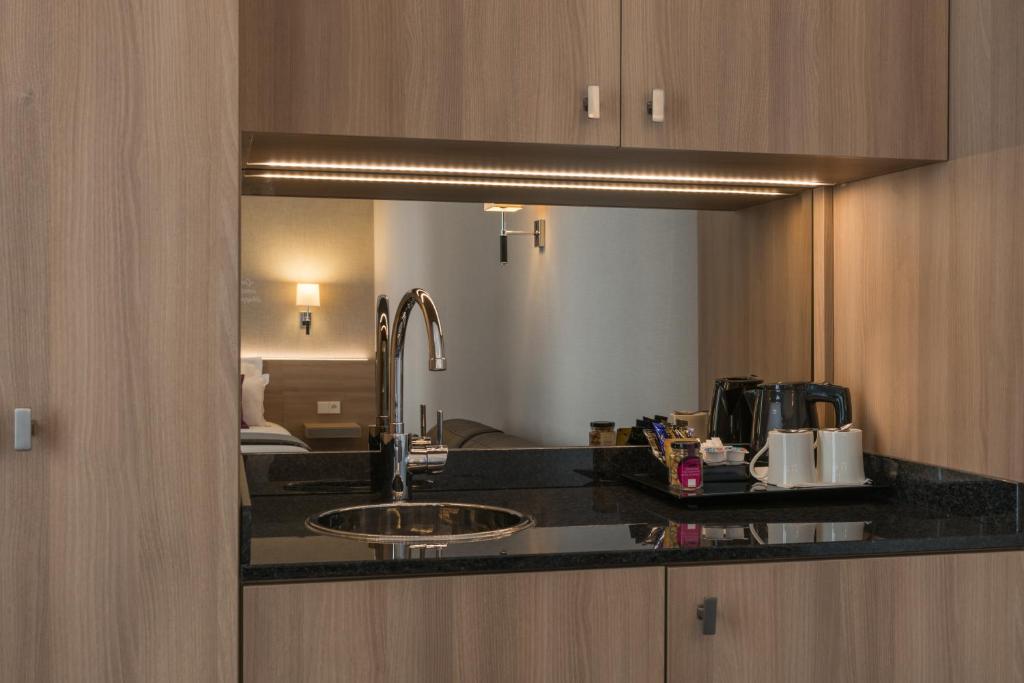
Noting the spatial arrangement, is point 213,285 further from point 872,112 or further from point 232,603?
point 872,112

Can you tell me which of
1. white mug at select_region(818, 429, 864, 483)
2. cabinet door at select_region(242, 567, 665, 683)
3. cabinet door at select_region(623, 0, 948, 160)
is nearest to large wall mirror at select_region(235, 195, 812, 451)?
white mug at select_region(818, 429, 864, 483)

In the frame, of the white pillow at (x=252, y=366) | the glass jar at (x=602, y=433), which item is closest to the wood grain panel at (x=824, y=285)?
the glass jar at (x=602, y=433)

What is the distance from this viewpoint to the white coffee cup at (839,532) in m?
1.66

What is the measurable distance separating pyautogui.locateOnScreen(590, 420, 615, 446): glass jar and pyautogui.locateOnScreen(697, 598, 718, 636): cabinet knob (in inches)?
27.5

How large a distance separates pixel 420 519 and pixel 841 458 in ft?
2.83

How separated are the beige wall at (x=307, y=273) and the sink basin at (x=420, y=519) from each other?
347 mm

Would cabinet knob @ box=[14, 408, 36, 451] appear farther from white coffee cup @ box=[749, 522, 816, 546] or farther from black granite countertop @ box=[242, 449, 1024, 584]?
white coffee cup @ box=[749, 522, 816, 546]

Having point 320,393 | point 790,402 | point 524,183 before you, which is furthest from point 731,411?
point 320,393

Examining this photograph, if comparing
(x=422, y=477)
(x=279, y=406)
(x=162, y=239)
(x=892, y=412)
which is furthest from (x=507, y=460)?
(x=162, y=239)

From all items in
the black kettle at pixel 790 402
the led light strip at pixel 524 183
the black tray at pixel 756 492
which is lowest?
the black tray at pixel 756 492

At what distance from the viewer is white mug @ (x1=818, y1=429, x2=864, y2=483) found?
2.04 meters

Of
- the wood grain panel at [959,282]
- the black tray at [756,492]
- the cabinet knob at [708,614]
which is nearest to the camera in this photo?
the cabinet knob at [708,614]

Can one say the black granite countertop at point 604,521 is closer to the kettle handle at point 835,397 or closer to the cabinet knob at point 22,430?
the kettle handle at point 835,397

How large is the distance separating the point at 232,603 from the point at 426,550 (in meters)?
0.29
